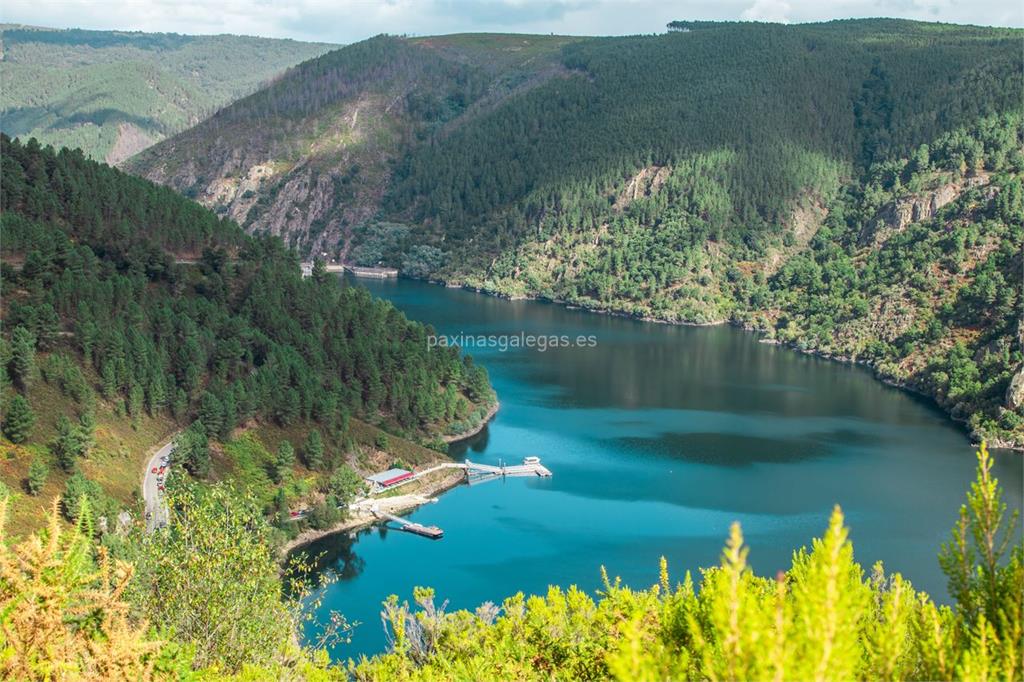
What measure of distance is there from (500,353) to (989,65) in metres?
119

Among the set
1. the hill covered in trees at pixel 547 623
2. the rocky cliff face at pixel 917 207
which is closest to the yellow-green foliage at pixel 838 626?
the hill covered in trees at pixel 547 623

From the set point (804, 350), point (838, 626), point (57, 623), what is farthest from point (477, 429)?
point (838, 626)

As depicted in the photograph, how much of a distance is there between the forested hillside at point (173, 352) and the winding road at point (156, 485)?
929 millimetres

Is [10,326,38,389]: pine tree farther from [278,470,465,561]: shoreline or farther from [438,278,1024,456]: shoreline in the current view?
[438,278,1024,456]: shoreline

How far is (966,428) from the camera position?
10619cm

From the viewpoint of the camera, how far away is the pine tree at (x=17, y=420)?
6975 centimetres

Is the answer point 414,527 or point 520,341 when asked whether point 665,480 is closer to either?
point 414,527

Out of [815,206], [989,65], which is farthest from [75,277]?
[989,65]

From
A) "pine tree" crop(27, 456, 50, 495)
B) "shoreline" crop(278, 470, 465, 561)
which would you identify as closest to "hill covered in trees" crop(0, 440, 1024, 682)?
"pine tree" crop(27, 456, 50, 495)

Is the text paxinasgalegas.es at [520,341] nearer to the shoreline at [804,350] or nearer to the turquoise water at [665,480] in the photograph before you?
the turquoise water at [665,480]

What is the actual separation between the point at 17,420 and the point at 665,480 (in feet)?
160

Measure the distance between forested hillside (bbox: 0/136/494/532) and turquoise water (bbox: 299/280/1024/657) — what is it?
371 inches

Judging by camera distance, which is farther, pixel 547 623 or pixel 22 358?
pixel 22 358

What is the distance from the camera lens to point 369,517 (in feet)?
264
